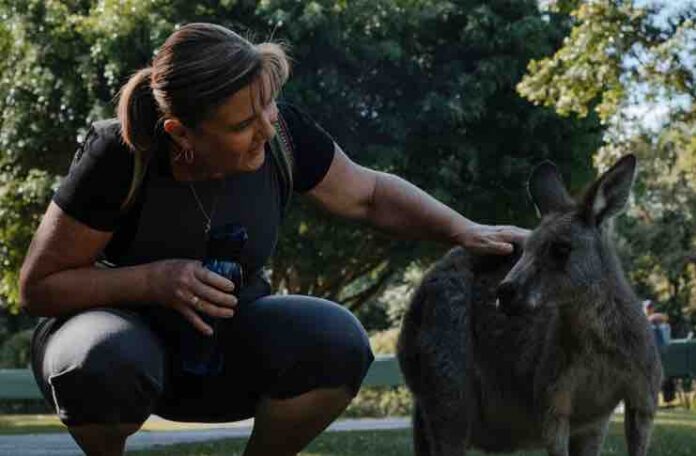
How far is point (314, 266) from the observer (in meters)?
24.6

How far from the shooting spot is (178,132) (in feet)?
12.7

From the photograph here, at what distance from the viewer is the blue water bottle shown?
154 inches

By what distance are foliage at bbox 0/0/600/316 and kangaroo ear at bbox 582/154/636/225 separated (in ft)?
48.9

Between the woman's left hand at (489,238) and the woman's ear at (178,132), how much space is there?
3.99 feet

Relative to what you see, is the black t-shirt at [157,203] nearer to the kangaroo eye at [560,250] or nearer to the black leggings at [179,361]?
the black leggings at [179,361]

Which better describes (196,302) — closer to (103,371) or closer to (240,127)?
(103,371)

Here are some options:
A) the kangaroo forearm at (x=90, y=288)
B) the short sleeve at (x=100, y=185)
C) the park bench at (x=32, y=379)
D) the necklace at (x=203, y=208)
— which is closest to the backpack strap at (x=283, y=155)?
the necklace at (x=203, y=208)

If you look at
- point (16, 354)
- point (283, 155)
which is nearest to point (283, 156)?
point (283, 155)

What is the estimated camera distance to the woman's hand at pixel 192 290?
12.3ft

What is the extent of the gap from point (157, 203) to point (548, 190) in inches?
93.8

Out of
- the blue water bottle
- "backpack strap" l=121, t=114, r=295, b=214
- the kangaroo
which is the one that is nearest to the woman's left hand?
the kangaroo

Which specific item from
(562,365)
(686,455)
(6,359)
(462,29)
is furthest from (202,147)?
(6,359)

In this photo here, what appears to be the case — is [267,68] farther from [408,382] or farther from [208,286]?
[408,382]

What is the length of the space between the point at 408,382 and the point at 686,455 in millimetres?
3126
